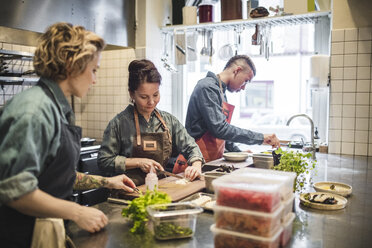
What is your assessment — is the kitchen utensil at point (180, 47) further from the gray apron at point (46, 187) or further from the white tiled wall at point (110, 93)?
the gray apron at point (46, 187)

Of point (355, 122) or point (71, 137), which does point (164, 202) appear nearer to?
point (71, 137)

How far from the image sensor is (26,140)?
1090mm

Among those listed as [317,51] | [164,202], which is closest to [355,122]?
[317,51]

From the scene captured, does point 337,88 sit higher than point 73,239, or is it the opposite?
point 337,88

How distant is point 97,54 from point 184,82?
326cm

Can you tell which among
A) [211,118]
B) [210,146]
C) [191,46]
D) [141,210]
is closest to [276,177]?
[141,210]

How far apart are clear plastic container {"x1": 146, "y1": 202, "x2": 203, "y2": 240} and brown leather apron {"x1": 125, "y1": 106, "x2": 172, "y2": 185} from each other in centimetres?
89

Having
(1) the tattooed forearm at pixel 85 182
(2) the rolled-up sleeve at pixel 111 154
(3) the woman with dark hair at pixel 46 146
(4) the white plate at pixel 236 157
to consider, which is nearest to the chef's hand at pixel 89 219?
(3) the woman with dark hair at pixel 46 146

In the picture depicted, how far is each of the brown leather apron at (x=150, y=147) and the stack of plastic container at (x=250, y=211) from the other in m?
1.11

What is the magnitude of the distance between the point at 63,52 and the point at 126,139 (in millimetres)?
1058

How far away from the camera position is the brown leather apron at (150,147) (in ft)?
7.38

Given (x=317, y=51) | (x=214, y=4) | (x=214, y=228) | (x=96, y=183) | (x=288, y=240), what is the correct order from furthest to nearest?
(x=214, y=4) → (x=317, y=51) → (x=96, y=183) → (x=288, y=240) → (x=214, y=228)

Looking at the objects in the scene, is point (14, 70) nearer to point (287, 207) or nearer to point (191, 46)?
point (191, 46)

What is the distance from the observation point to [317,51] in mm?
3895
